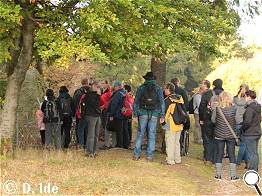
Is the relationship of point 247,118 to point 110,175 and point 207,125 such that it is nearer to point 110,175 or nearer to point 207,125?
point 207,125

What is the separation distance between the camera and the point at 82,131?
12.5 meters

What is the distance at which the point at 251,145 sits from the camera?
10391 millimetres

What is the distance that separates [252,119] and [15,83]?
531 cm

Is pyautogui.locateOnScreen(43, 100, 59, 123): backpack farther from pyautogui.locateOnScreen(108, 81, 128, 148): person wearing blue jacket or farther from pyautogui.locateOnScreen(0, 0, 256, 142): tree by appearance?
pyautogui.locateOnScreen(108, 81, 128, 148): person wearing blue jacket

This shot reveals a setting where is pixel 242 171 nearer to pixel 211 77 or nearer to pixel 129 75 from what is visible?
pixel 129 75

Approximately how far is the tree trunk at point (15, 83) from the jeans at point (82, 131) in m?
2.04

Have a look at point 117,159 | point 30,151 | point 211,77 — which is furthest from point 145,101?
point 211,77

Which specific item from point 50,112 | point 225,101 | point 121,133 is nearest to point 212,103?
point 225,101

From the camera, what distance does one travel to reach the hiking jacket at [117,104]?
12695 mm

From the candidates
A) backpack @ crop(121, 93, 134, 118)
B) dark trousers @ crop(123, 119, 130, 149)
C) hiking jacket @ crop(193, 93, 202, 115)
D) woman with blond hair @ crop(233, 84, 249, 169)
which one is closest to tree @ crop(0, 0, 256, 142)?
woman with blond hair @ crop(233, 84, 249, 169)

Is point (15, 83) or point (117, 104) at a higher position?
point (15, 83)

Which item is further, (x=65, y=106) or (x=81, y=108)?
(x=65, y=106)

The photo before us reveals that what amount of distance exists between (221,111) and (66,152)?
12.9 ft

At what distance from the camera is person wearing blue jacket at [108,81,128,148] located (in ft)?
41.7
